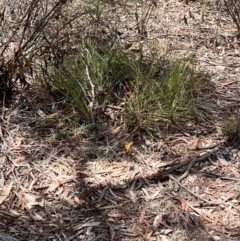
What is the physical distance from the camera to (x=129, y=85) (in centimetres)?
355

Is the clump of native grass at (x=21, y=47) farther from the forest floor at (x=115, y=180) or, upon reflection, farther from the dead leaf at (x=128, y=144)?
the dead leaf at (x=128, y=144)

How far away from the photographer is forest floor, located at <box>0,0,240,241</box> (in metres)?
2.79

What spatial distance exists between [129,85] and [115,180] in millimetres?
734

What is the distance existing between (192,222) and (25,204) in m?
0.86

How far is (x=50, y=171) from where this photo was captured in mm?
3121

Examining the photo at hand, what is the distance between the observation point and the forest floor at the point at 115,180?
9.15 ft

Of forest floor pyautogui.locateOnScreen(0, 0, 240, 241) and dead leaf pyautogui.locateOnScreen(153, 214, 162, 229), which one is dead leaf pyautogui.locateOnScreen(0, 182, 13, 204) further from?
dead leaf pyautogui.locateOnScreen(153, 214, 162, 229)

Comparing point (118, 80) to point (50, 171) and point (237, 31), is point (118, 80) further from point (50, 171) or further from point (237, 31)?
point (237, 31)

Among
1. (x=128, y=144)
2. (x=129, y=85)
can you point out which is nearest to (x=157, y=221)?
(x=128, y=144)

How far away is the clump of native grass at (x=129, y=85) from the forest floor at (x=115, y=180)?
0.33 ft

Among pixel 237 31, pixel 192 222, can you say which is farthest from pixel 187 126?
pixel 237 31

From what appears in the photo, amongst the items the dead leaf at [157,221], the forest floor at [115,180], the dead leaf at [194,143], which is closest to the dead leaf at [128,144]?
the forest floor at [115,180]

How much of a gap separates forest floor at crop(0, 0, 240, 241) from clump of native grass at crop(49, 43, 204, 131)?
0.10 m

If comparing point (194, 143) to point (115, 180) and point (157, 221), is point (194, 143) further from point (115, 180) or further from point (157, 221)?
point (157, 221)
